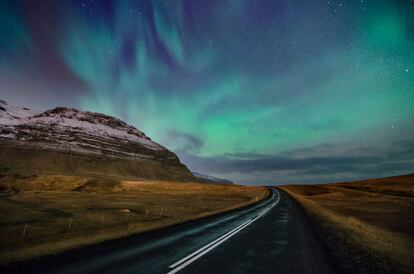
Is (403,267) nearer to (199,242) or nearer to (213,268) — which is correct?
(213,268)

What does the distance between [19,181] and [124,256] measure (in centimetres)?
15414

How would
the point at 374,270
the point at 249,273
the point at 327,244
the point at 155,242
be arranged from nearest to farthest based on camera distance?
1. the point at 249,273
2. the point at 374,270
3. the point at 155,242
4. the point at 327,244

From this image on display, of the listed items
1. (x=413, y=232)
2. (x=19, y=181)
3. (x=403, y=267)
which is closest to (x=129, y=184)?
(x=19, y=181)

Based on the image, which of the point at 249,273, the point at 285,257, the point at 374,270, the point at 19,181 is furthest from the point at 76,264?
the point at 19,181

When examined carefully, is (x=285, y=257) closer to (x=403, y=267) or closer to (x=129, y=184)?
(x=403, y=267)

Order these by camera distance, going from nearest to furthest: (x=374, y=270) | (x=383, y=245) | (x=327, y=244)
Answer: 1. (x=374, y=270)
2. (x=327, y=244)
3. (x=383, y=245)

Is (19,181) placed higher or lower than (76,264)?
higher

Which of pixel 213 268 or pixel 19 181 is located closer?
pixel 213 268

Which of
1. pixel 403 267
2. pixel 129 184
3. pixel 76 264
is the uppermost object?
pixel 129 184

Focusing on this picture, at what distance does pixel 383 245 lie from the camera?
52.4 feet

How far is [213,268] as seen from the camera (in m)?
9.66

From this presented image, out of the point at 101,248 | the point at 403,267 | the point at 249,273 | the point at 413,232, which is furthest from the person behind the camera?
the point at 413,232

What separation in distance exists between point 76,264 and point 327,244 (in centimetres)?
1170

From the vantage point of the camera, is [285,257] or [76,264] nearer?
[76,264]
